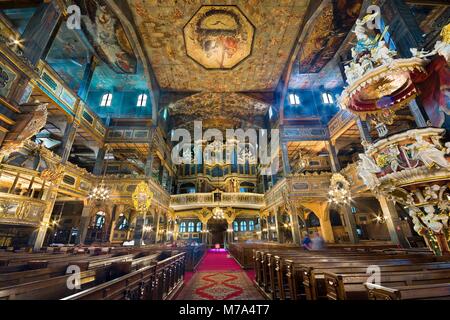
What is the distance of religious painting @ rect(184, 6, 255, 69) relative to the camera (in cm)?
990

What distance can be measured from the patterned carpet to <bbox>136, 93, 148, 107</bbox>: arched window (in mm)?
12785

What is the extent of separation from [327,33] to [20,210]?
53.5ft

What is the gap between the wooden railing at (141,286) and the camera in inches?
66.9

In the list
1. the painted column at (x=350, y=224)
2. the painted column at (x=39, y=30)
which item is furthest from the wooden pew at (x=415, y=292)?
the painted column at (x=350, y=224)

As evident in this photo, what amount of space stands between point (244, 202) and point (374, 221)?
1011cm

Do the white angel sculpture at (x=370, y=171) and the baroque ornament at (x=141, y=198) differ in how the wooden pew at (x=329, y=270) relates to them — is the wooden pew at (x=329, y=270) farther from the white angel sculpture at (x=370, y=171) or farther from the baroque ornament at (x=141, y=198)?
the baroque ornament at (x=141, y=198)

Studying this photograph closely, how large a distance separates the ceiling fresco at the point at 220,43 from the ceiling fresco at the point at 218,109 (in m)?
0.89

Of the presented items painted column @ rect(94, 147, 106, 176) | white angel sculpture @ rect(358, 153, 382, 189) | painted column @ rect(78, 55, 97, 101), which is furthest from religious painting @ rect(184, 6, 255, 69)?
white angel sculpture @ rect(358, 153, 382, 189)

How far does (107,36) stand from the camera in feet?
33.9

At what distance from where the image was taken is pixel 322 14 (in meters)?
9.39

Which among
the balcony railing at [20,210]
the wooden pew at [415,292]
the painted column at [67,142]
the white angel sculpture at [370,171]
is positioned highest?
the painted column at [67,142]

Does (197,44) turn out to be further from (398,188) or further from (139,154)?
(398,188)

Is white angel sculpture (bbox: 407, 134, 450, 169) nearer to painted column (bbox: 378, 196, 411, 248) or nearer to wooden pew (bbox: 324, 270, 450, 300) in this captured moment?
wooden pew (bbox: 324, 270, 450, 300)
